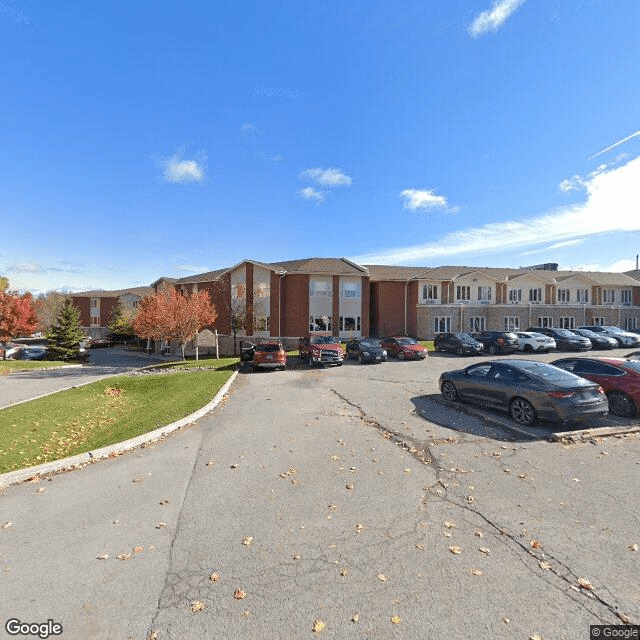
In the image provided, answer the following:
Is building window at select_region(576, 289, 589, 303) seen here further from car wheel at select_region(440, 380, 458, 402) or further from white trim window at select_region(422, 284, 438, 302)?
car wheel at select_region(440, 380, 458, 402)

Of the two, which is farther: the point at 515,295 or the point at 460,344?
the point at 515,295

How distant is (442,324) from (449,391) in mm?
26463

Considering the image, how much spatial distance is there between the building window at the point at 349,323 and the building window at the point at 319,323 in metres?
1.35

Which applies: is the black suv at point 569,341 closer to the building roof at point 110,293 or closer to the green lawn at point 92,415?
the green lawn at point 92,415

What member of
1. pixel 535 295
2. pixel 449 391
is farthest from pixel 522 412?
pixel 535 295

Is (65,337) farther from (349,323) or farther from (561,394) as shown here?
(561,394)

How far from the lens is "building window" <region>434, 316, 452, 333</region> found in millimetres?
36781

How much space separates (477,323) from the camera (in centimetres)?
3850

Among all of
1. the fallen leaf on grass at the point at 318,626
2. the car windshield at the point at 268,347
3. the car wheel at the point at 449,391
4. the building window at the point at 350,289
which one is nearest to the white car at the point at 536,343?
the building window at the point at 350,289

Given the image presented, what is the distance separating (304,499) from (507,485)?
3.40 m

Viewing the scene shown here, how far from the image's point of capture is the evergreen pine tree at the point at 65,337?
3609 centimetres

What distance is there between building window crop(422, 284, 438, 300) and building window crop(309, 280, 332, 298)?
10827 mm

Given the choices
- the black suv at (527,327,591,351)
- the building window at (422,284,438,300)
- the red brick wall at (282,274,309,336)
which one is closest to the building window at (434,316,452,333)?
the building window at (422,284,438,300)

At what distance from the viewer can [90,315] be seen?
238 ft
